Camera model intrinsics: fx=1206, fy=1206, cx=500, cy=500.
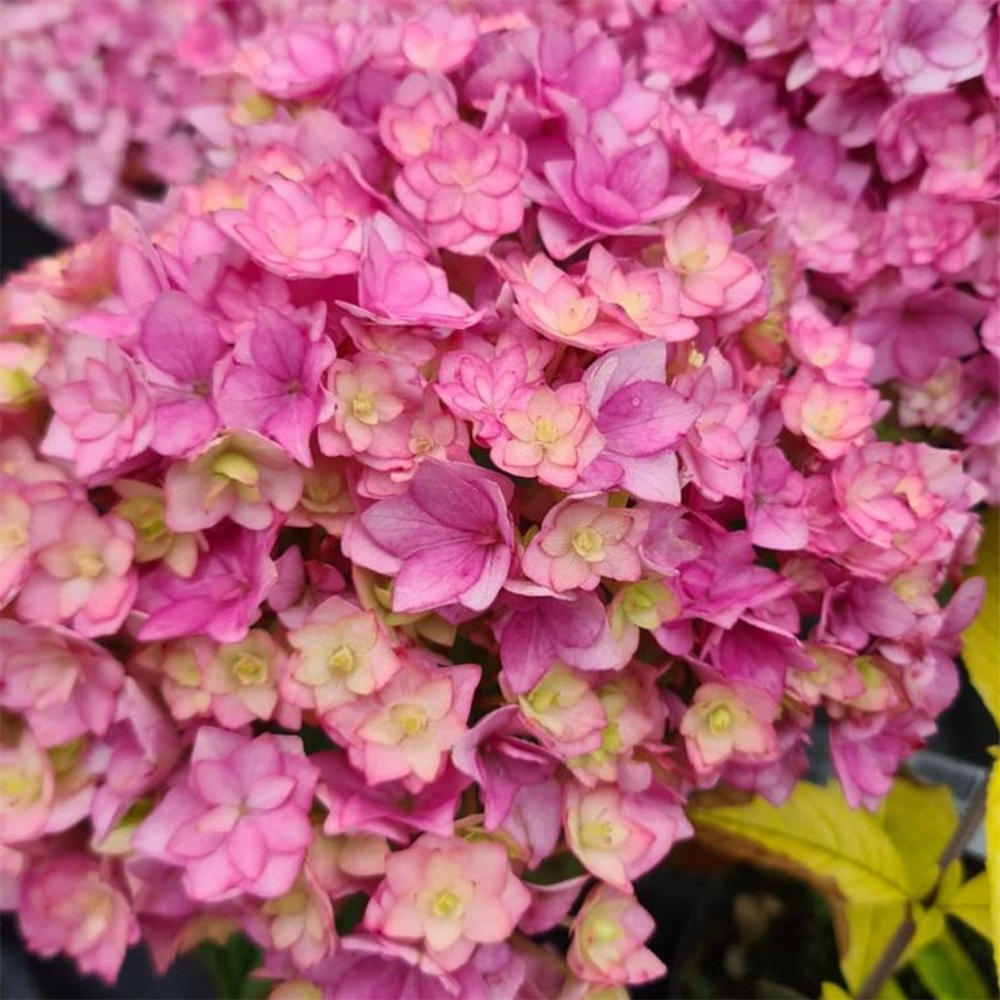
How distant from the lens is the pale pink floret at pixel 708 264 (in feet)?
1.59

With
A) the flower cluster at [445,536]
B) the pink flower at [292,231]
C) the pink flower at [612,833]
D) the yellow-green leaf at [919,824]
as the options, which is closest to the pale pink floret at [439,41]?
the flower cluster at [445,536]

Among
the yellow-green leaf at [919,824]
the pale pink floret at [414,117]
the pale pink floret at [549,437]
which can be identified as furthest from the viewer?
the yellow-green leaf at [919,824]

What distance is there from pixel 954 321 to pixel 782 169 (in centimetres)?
12

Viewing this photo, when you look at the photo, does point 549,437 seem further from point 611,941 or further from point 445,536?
point 611,941

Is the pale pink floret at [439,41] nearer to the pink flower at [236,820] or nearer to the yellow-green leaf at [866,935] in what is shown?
the pink flower at [236,820]

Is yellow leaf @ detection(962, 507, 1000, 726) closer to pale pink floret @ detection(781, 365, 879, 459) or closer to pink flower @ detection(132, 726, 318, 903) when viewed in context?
pale pink floret @ detection(781, 365, 879, 459)

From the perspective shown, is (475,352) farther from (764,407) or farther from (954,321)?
(954,321)

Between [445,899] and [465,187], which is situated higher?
[465,187]

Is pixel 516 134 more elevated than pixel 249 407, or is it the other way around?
pixel 516 134

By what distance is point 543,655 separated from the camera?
1.44 ft

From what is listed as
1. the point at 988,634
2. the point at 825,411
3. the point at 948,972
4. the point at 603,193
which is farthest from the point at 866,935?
the point at 603,193

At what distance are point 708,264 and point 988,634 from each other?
23 cm

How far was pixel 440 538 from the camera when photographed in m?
0.43

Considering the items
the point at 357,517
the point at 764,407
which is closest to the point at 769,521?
the point at 764,407
